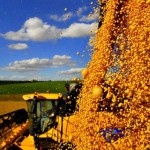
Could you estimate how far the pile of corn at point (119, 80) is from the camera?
283 inches

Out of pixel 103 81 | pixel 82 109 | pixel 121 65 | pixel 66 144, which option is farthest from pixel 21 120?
pixel 121 65

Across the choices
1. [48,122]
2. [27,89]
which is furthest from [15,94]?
[48,122]

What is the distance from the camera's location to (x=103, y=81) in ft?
26.8

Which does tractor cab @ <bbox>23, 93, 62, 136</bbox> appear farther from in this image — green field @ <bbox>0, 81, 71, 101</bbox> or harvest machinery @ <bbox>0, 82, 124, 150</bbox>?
green field @ <bbox>0, 81, 71, 101</bbox>

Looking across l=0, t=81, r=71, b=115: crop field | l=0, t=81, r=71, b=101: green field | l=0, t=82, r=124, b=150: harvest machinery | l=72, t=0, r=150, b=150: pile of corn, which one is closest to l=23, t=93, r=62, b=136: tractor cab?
l=0, t=82, r=124, b=150: harvest machinery

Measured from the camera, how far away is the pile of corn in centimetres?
718

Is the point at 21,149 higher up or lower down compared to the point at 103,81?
lower down

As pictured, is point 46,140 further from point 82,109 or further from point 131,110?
point 131,110

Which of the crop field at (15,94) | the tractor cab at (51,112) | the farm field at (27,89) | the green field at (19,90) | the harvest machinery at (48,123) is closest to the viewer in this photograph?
the harvest machinery at (48,123)

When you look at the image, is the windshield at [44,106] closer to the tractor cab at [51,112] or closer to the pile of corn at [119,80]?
the tractor cab at [51,112]

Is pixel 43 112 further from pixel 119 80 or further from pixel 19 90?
pixel 19 90

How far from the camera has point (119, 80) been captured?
25.3 ft

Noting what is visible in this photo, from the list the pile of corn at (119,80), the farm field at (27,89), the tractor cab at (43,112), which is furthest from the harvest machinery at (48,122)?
the farm field at (27,89)

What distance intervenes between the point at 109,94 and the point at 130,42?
136cm
